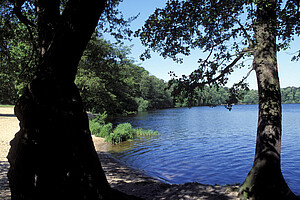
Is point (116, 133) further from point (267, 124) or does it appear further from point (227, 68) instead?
point (267, 124)

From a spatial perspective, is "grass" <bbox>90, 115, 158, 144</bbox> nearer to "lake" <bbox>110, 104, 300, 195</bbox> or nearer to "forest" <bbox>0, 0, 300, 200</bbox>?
"lake" <bbox>110, 104, 300, 195</bbox>

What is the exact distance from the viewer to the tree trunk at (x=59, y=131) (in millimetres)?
3072

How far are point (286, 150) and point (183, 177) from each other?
9.70m

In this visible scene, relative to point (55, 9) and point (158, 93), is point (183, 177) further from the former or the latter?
point (158, 93)

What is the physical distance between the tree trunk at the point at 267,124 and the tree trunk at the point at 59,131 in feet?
11.3

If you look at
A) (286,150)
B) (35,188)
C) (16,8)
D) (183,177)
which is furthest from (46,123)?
(286,150)

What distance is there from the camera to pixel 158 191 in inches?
243

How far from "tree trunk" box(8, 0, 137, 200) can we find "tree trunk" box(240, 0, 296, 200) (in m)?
3.43

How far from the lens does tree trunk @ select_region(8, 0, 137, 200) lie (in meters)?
3.07

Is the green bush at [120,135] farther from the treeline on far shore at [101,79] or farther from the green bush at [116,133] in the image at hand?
the treeline on far shore at [101,79]

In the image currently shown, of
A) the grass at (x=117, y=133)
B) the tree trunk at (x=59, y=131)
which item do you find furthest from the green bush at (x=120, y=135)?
the tree trunk at (x=59, y=131)

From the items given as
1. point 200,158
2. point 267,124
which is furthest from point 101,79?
point 267,124

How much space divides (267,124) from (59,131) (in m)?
4.40

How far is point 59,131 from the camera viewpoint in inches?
126
